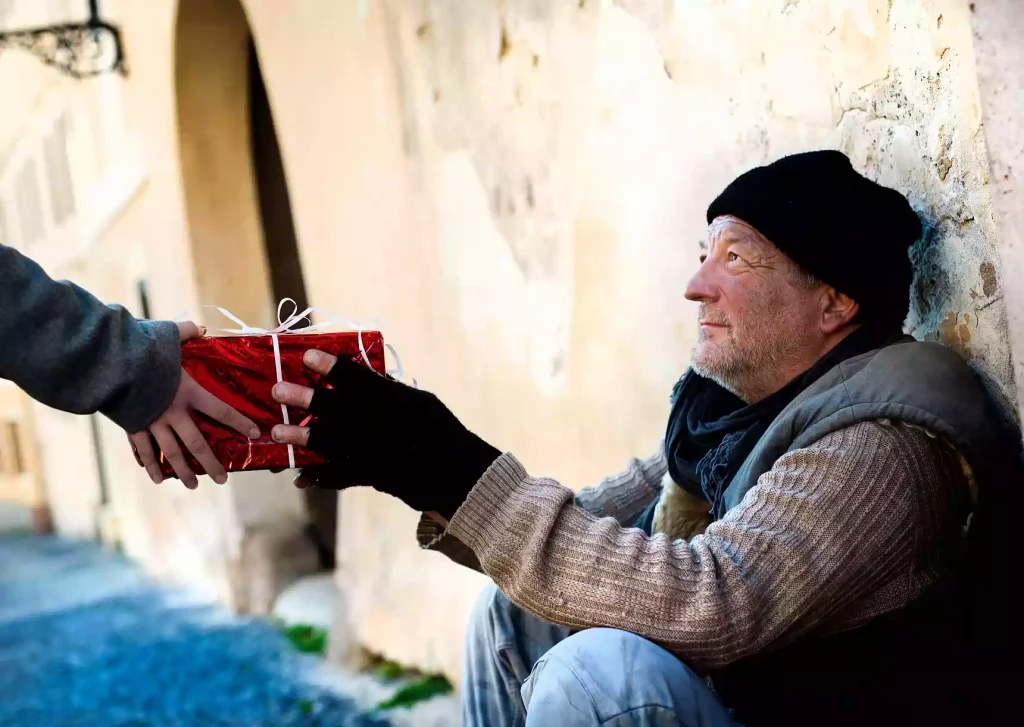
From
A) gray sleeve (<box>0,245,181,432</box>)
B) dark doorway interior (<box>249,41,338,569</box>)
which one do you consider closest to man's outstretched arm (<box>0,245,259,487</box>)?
gray sleeve (<box>0,245,181,432</box>)

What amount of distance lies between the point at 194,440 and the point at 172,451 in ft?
0.12

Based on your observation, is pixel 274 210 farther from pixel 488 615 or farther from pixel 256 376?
pixel 256 376

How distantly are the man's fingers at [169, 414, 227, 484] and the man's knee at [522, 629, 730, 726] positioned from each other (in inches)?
20.8

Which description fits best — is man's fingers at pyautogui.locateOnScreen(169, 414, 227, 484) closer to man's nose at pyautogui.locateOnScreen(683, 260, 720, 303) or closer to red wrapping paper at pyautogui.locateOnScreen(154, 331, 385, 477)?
red wrapping paper at pyautogui.locateOnScreen(154, 331, 385, 477)

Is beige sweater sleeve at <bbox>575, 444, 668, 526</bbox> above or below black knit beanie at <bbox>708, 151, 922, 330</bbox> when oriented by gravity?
below

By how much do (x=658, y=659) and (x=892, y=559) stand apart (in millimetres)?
326

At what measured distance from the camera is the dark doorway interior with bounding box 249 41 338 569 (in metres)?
5.25

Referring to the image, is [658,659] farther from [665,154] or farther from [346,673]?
[346,673]

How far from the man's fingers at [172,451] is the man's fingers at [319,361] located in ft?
0.75

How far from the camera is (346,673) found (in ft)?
12.1

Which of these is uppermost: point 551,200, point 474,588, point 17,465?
point 551,200

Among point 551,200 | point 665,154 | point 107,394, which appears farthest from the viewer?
point 551,200

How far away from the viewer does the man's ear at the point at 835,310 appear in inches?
61.5

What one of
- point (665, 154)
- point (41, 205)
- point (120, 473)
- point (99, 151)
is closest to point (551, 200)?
point (665, 154)
